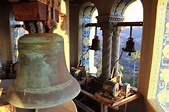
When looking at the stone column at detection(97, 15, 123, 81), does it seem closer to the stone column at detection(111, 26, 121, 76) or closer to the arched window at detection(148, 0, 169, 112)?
the stone column at detection(111, 26, 121, 76)

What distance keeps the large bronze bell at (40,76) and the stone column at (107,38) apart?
205cm

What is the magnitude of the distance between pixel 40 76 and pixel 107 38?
7.28 feet

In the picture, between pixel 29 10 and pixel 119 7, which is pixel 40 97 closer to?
pixel 29 10

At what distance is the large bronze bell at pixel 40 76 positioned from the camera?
0.66 metres

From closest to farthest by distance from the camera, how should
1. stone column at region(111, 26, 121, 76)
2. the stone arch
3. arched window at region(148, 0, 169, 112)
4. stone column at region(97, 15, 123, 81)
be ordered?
arched window at region(148, 0, 169, 112)
the stone arch
stone column at region(97, 15, 123, 81)
stone column at region(111, 26, 121, 76)

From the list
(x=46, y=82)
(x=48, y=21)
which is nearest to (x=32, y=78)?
(x=46, y=82)

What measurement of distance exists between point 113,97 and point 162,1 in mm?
1297

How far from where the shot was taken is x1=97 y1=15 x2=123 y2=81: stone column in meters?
2.66

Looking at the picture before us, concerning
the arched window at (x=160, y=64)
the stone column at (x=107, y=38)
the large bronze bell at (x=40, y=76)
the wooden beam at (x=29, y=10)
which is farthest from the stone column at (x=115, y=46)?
the wooden beam at (x=29, y=10)

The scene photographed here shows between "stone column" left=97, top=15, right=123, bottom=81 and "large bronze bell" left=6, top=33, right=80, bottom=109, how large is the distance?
2047 mm

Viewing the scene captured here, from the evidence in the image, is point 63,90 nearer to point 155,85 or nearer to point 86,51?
point 155,85

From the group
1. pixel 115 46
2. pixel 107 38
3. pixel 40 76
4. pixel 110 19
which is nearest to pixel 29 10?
pixel 40 76

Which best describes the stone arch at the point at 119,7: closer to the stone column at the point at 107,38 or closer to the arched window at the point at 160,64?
the stone column at the point at 107,38

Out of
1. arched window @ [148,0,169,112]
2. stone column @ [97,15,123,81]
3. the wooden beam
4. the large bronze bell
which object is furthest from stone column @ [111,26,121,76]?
the wooden beam
